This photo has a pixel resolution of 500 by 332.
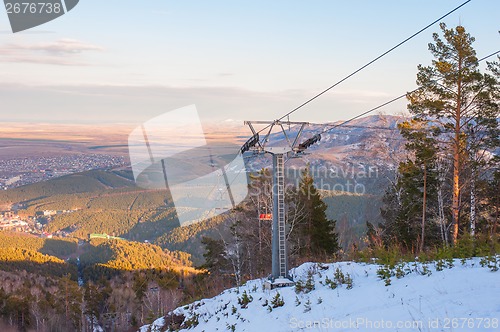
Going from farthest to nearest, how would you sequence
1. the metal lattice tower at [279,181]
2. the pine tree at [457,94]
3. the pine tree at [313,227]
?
the pine tree at [313,227]
the pine tree at [457,94]
the metal lattice tower at [279,181]

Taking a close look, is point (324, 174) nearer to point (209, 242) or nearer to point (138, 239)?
point (138, 239)

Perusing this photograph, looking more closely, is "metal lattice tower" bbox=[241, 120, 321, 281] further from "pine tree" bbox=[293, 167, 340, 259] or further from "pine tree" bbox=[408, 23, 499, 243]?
"pine tree" bbox=[293, 167, 340, 259]

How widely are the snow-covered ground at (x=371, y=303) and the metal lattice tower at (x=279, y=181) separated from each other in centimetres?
106

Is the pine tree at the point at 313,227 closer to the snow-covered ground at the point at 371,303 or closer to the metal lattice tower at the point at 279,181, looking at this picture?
the metal lattice tower at the point at 279,181

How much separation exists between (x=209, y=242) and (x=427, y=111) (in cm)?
2166

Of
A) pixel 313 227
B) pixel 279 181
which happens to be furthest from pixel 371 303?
pixel 313 227

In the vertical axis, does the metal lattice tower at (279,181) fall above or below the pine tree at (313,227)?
above

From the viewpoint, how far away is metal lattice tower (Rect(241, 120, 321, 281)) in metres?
14.5

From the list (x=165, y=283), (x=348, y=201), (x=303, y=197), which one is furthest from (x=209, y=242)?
(x=348, y=201)

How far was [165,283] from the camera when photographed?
56656 mm

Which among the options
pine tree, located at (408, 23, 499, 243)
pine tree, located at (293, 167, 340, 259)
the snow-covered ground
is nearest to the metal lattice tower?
the snow-covered ground

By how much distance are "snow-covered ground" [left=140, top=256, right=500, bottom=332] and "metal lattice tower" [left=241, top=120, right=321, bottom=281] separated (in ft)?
3.48

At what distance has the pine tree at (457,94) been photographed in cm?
2172

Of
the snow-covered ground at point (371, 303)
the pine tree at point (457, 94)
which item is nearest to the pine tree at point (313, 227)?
the pine tree at point (457, 94)
